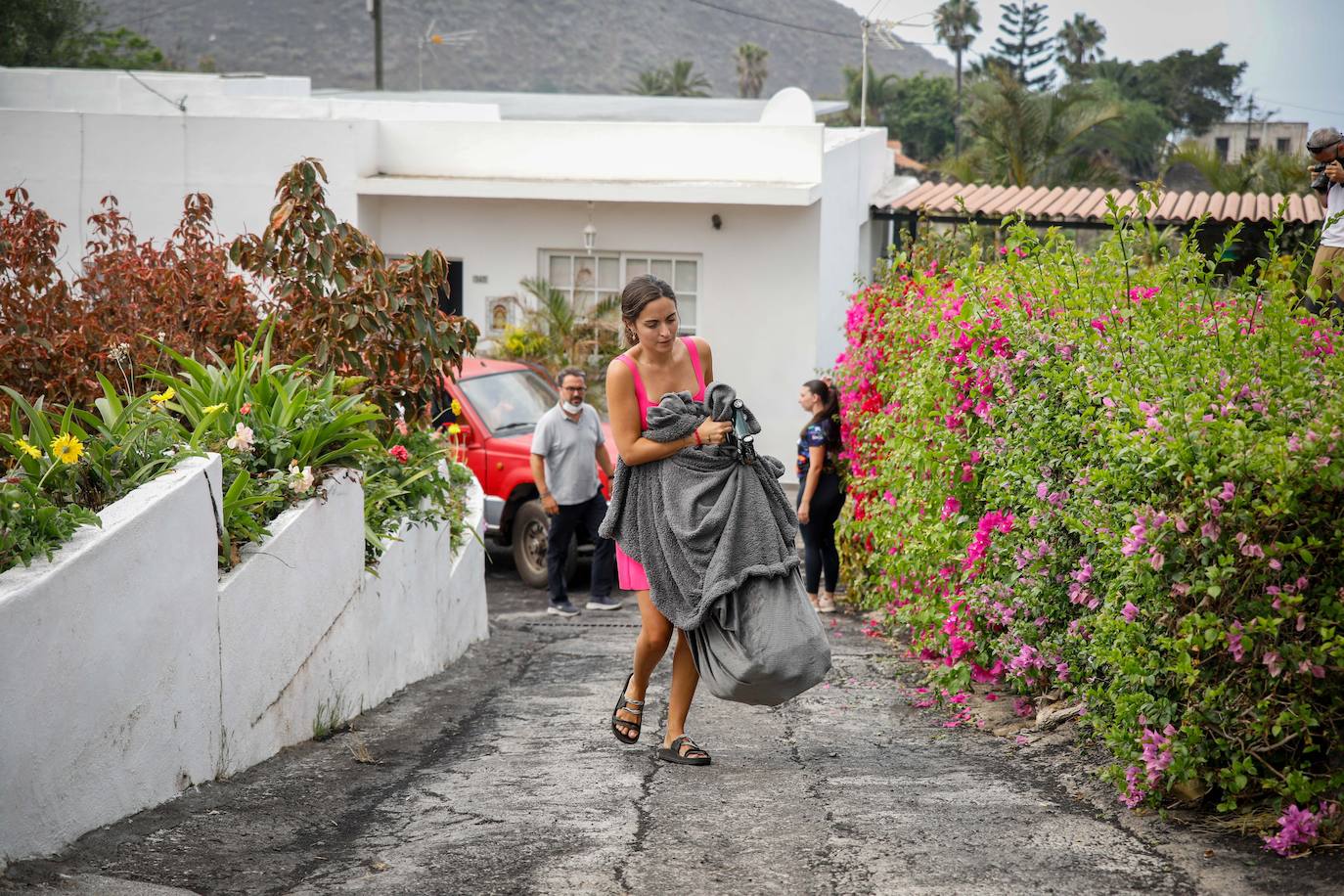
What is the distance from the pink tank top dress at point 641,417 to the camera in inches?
202

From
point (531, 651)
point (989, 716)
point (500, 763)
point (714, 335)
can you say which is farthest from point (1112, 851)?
point (714, 335)

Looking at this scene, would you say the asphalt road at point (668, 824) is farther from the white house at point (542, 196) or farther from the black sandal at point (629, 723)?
the white house at point (542, 196)

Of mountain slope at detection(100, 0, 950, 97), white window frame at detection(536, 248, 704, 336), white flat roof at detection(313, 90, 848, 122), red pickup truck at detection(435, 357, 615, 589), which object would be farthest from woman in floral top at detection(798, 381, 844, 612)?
mountain slope at detection(100, 0, 950, 97)

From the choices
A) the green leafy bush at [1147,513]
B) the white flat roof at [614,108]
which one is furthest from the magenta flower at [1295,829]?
the white flat roof at [614,108]

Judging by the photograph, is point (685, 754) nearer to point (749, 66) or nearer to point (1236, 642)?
point (1236, 642)

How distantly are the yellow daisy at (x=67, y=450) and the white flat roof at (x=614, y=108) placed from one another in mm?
17587

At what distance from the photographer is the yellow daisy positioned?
4410mm

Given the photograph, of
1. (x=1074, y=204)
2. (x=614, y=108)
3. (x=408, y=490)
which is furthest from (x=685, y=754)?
(x=614, y=108)

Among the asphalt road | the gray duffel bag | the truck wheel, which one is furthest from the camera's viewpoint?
the truck wheel

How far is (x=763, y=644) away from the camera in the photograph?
187 inches

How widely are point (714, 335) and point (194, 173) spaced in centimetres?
685

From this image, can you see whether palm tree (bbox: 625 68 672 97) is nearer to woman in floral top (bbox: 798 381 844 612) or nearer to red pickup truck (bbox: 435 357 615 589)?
red pickup truck (bbox: 435 357 615 589)

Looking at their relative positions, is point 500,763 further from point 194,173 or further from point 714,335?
point 194,173

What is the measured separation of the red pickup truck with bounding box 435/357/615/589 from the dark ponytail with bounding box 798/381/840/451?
86.0 inches
